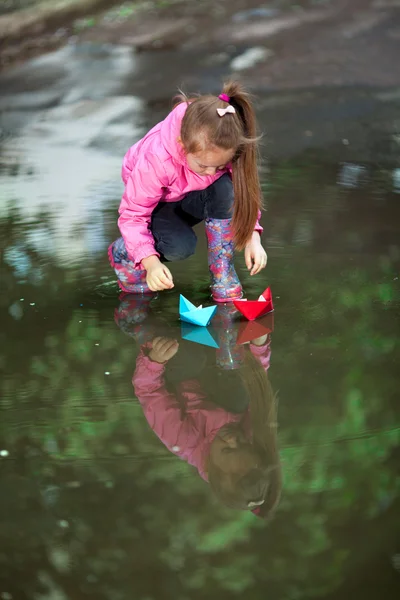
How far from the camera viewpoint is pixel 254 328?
2705 mm

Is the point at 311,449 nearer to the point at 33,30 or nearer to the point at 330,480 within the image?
the point at 330,480

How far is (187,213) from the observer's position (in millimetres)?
3027

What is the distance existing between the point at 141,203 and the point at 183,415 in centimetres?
86

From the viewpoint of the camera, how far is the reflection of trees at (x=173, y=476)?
65.6 inches

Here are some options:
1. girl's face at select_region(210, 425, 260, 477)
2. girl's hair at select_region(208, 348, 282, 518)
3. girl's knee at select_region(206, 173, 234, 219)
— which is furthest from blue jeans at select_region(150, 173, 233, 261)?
girl's face at select_region(210, 425, 260, 477)

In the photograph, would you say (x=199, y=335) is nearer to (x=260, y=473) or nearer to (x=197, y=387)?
(x=197, y=387)

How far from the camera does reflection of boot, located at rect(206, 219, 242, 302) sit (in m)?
2.91

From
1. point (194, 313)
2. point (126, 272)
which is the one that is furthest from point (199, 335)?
point (126, 272)

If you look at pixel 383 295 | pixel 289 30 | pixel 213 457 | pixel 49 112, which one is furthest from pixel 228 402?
pixel 289 30

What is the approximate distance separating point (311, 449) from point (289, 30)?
535 centimetres

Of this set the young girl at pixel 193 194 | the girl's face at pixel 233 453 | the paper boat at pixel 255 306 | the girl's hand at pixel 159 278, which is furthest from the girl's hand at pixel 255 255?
the girl's face at pixel 233 453

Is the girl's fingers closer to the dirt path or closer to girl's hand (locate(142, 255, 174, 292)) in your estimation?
girl's hand (locate(142, 255, 174, 292))

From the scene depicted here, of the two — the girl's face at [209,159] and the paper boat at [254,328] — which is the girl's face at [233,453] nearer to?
the paper boat at [254,328]

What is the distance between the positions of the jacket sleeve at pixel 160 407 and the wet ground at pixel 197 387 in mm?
16
